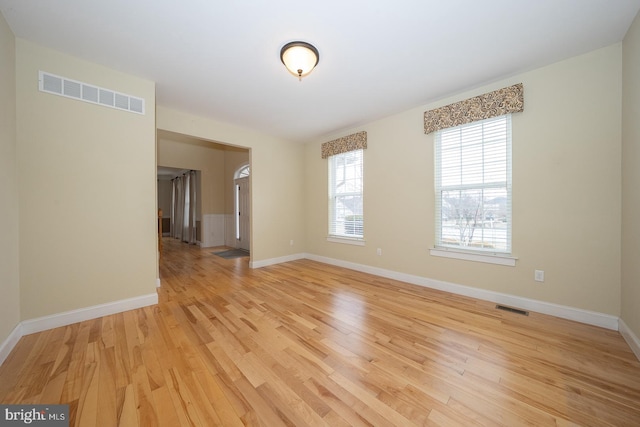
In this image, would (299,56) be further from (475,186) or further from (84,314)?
(84,314)

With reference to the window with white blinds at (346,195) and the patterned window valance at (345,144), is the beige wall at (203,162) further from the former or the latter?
the window with white blinds at (346,195)

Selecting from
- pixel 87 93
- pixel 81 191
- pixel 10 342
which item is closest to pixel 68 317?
pixel 10 342

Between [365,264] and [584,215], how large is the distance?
2.75m

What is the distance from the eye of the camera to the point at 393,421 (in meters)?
1.20

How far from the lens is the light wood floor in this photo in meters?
1.26

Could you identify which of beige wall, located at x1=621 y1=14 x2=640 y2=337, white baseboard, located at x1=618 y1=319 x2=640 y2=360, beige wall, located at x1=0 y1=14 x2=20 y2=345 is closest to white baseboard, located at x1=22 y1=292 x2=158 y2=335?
beige wall, located at x1=0 y1=14 x2=20 y2=345

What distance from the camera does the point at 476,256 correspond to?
2.89m

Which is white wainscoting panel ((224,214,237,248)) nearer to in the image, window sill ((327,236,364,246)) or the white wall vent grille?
window sill ((327,236,364,246))

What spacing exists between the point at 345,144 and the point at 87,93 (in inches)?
138

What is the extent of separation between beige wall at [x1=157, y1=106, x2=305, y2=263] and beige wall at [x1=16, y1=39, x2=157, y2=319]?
4.57ft

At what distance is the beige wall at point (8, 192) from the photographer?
1767 millimetres

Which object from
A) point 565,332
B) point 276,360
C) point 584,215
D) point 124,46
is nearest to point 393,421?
point 276,360

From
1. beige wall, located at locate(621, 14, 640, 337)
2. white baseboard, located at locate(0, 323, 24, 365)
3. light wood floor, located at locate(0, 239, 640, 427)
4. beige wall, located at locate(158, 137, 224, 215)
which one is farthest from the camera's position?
beige wall, located at locate(158, 137, 224, 215)

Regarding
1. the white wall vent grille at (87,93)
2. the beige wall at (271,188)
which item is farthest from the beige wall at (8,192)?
the beige wall at (271,188)
